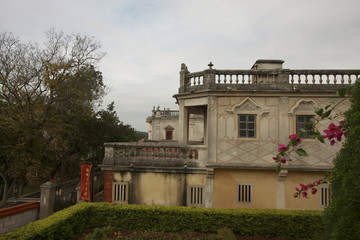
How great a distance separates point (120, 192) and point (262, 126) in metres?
7.82

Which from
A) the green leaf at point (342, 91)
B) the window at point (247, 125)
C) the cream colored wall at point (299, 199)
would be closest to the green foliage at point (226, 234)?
the cream colored wall at point (299, 199)

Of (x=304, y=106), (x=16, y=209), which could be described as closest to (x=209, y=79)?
(x=304, y=106)

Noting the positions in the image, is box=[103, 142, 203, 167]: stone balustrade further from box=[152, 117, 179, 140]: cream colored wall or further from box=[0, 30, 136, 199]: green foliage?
box=[152, 117, 179, 140]: cream colored wall

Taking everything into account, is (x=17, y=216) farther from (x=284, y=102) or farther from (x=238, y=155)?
(x=284, y=102)

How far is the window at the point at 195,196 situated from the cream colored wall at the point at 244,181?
69 cm

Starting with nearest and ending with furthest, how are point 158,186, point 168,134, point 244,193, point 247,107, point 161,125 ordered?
point 244,193
point 158,186
point 247,107
point 168,134
point 161,125

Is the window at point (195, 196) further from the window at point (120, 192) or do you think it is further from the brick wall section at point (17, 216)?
the brick wall section at point (17, 216)

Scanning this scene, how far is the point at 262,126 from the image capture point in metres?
10.9

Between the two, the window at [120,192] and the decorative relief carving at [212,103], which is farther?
the decorative relief carving at [212,103]

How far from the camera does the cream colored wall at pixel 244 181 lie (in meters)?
10.7

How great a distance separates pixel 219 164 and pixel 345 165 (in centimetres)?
713

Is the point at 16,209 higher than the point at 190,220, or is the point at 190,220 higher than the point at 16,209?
the point at 16,209

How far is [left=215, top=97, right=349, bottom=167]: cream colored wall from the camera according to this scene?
10.6 m

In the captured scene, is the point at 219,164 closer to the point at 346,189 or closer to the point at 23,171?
the point at 346,189
